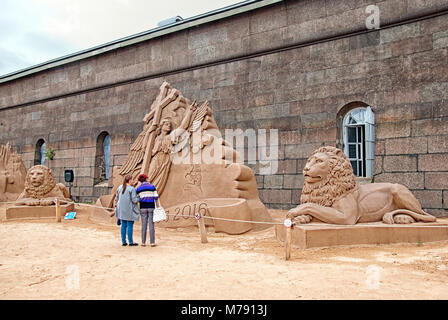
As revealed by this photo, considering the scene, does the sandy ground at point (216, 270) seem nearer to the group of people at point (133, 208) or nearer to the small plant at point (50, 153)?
the group of people at point (133, 208)

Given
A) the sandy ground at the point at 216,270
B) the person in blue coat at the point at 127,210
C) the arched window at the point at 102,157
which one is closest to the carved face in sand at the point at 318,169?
the sandy ground at the point at 216,270

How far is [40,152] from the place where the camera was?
18.0 m

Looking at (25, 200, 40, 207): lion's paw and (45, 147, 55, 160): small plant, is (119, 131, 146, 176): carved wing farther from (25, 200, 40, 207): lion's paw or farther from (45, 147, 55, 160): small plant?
(45, 147, 55, 160): small plant

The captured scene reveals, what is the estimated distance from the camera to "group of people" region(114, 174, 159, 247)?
19.2ft

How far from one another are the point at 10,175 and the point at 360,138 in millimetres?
10727

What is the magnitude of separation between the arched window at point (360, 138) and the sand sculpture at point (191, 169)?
332 centimetres

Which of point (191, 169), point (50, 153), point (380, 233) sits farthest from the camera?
point (50, 153)

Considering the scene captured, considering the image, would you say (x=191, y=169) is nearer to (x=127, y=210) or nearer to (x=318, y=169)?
(x=127, y=210)

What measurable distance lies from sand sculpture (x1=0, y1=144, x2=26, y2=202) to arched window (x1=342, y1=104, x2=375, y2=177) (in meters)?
10.2

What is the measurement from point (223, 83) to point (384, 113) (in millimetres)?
4945

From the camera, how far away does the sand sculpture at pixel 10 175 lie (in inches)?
469

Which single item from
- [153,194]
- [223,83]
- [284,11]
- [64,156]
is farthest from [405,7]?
[64,156]

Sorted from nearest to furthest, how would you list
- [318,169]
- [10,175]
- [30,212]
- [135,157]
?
[318,169], [135,157], [30,212], [10,175]

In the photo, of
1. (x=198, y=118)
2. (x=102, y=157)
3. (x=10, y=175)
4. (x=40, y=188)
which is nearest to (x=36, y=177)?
(x=40, y=188)
